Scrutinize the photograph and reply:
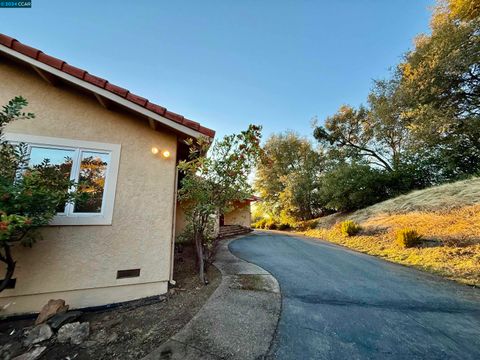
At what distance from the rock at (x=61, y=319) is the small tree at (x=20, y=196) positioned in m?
0.91

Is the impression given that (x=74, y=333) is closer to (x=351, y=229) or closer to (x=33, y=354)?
(x=33, y=354)

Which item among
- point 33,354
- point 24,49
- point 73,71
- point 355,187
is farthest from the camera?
point 355,187

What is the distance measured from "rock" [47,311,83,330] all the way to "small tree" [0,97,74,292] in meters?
0.91

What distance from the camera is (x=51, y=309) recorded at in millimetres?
3207

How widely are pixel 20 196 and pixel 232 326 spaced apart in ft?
11.6

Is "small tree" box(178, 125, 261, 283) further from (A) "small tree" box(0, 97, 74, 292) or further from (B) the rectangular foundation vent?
(A) "small tree" box(0, 97, 74, 292)

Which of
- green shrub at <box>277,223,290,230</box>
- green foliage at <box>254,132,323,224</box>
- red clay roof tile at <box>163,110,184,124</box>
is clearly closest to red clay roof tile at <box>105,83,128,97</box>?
red clay roof tile at <box>163,110,184,124</box>

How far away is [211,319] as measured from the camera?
302 cm

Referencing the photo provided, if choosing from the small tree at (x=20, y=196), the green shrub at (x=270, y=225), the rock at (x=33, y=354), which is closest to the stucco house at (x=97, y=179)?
the small tree at (x=20, y=196)

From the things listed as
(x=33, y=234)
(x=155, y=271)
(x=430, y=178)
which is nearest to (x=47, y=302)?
(x=33, y=234)

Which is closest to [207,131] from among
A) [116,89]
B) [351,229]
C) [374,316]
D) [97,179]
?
[116,89]

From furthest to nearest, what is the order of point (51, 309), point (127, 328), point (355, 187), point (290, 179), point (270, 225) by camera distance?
point (270, 225), point (290, 179), point (355, 187), point (51, 309), point (127, 328)

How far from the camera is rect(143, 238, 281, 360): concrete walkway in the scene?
2.34m

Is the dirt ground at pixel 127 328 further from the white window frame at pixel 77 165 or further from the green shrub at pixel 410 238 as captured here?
the green shrub at pixel 410 238
